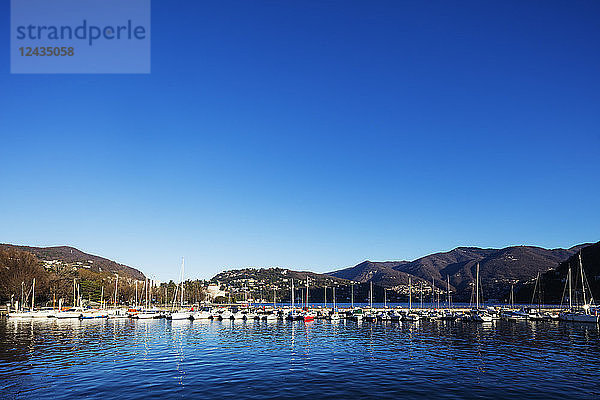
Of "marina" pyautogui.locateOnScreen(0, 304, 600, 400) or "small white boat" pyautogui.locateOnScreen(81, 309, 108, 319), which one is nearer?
"marina" pyautogui.locateOnScreen(0, 304, 600, 400)

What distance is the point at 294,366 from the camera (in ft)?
153

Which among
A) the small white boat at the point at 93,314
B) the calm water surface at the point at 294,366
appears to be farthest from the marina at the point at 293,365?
the small white boat at the point at 93,314

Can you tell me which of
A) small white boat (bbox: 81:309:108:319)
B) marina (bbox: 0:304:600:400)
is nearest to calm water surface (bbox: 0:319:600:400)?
marina (bbox: 0:304:600:400)

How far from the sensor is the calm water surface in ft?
116

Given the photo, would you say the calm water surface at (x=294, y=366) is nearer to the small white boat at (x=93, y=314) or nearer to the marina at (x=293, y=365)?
the marina at (x=293, y=365)

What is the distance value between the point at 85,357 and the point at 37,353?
745cm

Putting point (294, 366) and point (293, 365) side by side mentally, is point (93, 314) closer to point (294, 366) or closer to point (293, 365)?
point (293, 365)

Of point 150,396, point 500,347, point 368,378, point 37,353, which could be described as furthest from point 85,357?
point 500,347

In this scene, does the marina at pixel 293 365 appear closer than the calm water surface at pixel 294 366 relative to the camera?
No

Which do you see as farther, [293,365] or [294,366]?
[293,365]

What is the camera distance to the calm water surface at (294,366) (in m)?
35.3

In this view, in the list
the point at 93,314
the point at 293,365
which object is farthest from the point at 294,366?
the point at 93,314

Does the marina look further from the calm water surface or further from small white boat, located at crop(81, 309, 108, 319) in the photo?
small white boat, located at crop(81, 309, 108, 319)

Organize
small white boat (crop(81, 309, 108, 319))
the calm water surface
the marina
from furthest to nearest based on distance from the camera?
small white boat (crop(81, 309, 108, 319)) < the marina < the calm water surface
